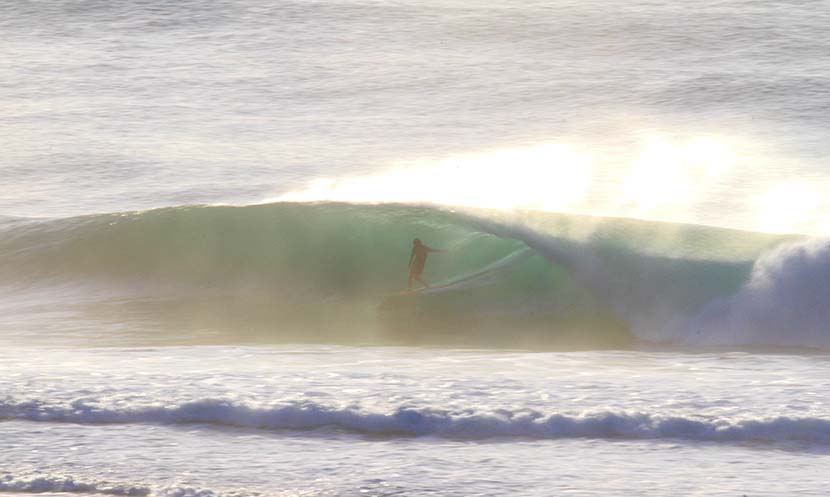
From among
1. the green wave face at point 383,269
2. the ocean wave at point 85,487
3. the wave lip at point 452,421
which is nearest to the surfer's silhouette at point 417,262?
the green wave face at point 383,269

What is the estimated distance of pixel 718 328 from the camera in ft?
32.9

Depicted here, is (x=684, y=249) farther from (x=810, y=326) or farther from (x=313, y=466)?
(x=313, y=466)

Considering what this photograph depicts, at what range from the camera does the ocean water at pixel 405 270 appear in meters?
6.27

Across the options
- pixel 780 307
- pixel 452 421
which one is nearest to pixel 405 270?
pixel 780 307

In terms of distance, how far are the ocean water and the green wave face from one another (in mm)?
34

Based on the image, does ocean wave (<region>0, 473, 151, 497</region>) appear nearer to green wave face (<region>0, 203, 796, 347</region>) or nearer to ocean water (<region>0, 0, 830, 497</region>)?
ocean water (<region>0, 0, 830, 497</region>)

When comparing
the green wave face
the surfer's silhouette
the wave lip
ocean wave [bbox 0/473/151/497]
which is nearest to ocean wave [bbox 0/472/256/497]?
ocean wave [bbox 0/473/151/497]

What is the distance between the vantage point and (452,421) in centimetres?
664

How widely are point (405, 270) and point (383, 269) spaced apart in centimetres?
23

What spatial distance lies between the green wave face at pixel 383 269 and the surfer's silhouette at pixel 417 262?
0.60 ft

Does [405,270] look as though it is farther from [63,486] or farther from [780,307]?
[63,486]

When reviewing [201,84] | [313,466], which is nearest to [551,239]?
[313,466]

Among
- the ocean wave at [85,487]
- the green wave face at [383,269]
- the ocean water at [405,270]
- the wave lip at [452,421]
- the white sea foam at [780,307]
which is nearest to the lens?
the ocean wave at [85,487]

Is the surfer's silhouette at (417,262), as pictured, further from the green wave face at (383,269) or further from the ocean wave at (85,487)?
the ocean wave at (85,487)
